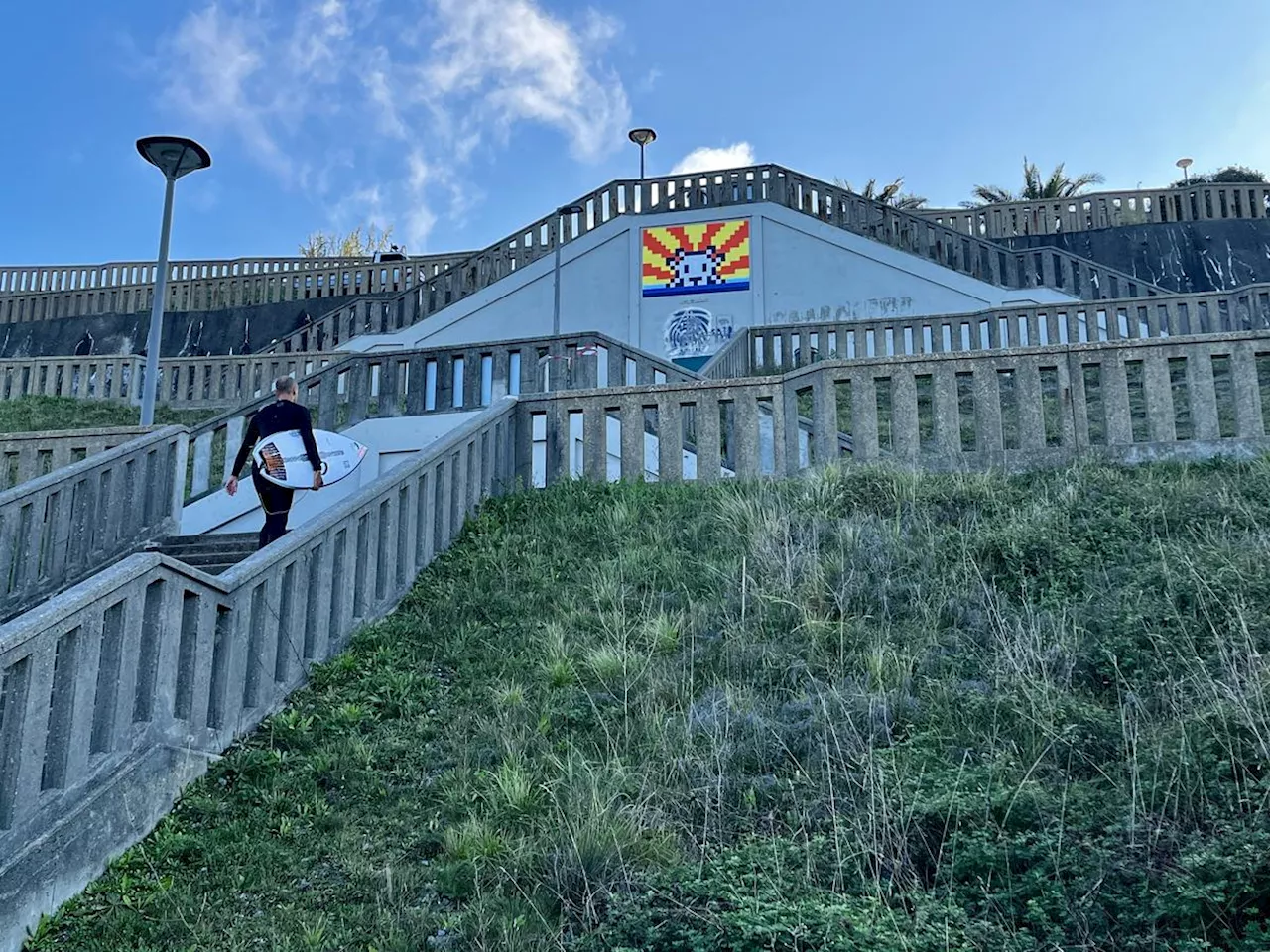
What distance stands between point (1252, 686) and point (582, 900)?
2.84m

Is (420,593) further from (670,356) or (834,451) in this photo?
(670,356)

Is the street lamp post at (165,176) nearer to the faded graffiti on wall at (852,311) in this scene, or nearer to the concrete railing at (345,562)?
the concrete railing at (345,562)

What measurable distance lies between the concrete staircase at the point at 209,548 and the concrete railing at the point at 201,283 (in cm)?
1787

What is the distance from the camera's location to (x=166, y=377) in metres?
21.0

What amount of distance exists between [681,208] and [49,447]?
52.5 ft

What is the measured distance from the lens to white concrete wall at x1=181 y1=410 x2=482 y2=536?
1136 cm

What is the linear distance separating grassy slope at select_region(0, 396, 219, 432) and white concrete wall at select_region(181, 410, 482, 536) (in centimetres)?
778

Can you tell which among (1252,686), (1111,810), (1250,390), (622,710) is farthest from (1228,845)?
(1250,390)

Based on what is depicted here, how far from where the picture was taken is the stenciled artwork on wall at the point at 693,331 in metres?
23.7

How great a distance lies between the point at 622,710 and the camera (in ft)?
19.4

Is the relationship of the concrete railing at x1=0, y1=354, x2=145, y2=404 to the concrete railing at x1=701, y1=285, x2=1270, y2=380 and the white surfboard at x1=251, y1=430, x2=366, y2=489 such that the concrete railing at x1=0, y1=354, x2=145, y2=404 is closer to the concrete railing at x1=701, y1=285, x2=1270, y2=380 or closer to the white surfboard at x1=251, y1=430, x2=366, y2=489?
the concrete railing at x1=701, y1=285, x2=1270, y2=380

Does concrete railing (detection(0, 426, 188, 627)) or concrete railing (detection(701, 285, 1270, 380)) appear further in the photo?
concrete railing (detection(701, 285, 1270, 380))

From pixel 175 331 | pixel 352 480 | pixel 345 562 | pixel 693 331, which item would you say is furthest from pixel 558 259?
pixel 345 562

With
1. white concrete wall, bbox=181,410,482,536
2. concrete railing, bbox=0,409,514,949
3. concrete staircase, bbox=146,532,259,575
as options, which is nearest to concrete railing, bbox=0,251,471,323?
white concrete wall, bbox=181,410,482,536
